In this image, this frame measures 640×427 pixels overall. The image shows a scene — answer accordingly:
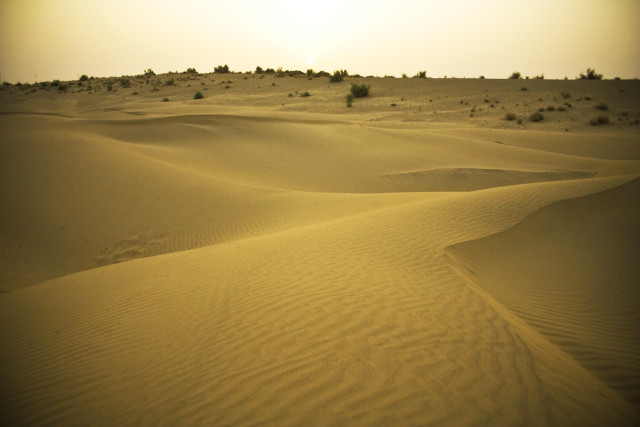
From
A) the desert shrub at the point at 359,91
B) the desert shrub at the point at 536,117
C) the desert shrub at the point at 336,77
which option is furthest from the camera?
the desert shrub at the point at 336,77

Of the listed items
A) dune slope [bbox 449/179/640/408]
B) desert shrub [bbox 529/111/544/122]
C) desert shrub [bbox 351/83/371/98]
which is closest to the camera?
dune slope [bbox 449/179/640/408]

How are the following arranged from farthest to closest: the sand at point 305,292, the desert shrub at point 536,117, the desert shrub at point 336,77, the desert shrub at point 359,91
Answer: the desert shrub at point 336,77
the desert shrub at point 359,91
the desert shrub at point 536,117
the sand at point 305,292

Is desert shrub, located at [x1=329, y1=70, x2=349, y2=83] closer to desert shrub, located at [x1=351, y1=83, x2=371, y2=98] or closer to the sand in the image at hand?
desert shrub, located at [x1=351, y1=83, x2=371, y2=98]

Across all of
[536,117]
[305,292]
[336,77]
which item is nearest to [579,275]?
[305,292]

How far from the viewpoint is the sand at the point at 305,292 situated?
2.36 metres

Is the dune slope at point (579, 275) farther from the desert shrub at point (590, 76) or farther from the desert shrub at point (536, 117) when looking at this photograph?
the desert shrub at point (590, 76)

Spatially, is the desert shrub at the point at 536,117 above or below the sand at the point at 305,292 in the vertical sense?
above

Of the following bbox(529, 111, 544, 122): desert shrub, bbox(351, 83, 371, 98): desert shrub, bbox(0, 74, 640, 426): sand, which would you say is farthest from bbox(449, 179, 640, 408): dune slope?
bbox(351, 83, 371, 98): desert shrub

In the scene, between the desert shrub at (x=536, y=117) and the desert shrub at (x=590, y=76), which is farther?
the desert shrub at (x=590, y=76)

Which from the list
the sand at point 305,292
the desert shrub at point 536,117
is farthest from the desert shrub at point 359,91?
the sand at point 305,292

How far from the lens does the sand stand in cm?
236

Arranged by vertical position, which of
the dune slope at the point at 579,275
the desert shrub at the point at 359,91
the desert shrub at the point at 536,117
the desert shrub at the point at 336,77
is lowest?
the dune slope at the point at 579,275

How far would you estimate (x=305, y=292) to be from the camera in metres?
3.71

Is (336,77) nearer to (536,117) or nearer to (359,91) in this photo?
(359,91)
